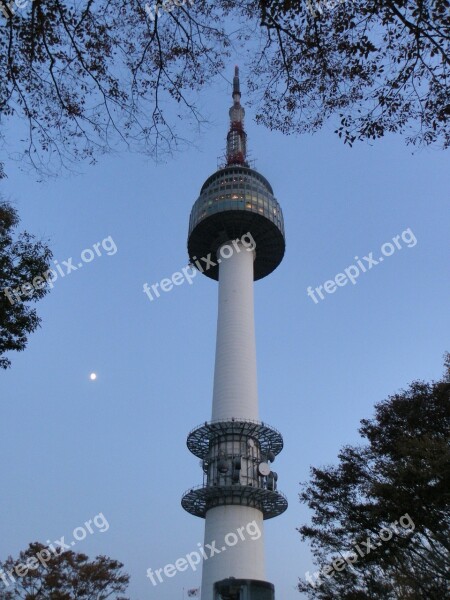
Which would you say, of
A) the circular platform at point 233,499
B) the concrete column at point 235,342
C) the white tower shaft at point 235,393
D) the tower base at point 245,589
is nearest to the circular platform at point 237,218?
the white tower shaft at point 235,393

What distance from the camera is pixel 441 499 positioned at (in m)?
18.0

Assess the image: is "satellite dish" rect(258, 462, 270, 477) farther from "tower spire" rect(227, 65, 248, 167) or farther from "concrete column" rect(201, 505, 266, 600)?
"tower spire" rect(227, 65, 248, 167)

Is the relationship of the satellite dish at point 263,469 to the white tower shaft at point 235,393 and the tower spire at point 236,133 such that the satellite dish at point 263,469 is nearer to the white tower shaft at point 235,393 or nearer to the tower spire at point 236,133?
the white tower shaft at point 235,393

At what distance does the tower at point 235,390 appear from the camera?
4441cm

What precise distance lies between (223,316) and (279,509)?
19.9 m

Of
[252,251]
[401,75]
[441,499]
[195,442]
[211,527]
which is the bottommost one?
[441,499]

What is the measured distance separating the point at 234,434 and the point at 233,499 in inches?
226

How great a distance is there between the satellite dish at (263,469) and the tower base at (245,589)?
39.3m

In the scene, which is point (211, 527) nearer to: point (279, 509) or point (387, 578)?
point (279, 509)

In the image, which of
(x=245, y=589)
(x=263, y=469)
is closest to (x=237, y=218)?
(x=263, y=469)

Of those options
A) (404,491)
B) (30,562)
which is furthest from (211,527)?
(404,491)

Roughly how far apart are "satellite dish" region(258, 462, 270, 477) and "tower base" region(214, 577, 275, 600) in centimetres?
3925

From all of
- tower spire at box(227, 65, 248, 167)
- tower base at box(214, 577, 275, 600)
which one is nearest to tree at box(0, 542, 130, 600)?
tower base at box(214, 577, 275, 600)

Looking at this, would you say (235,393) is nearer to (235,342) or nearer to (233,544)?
(235,342)
